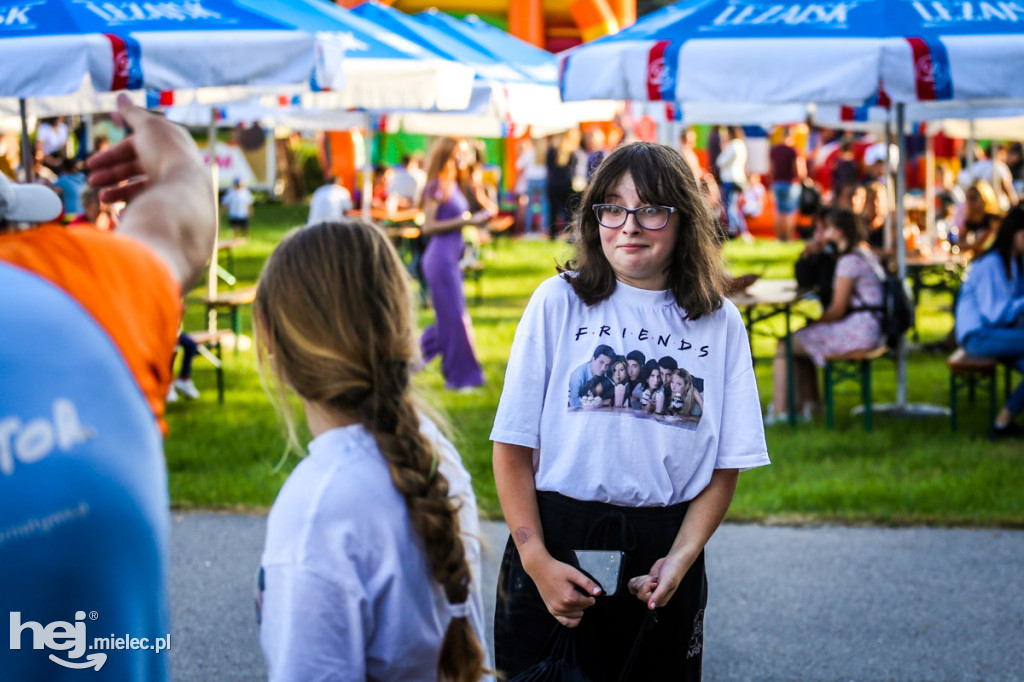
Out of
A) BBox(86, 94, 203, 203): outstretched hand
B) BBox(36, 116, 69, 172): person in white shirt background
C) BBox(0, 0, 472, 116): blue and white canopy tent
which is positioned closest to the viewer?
BBox(86, 94, 203, 203): outstretched hand

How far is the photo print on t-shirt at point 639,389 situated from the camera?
2494 mm

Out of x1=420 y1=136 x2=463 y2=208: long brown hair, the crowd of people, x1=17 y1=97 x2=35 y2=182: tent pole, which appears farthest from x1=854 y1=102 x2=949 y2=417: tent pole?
the crowd of people

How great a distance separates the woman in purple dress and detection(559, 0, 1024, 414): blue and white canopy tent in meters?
2.16

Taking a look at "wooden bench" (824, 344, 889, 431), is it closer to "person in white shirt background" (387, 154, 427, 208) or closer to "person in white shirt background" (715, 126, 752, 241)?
"person in white shirt background" (387, 154, 427, 208)

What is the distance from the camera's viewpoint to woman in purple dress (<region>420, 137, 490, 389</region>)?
9344 millimetres

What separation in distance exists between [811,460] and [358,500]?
19.6ft

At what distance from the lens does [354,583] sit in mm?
1613

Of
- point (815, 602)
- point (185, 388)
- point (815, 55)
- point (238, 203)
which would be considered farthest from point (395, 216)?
point (815, 602)

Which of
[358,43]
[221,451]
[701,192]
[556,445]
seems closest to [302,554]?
[556,445]

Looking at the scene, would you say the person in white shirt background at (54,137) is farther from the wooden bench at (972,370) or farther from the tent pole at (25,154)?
the wooden bench at (972,370)

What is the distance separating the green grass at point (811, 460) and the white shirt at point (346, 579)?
2743mm

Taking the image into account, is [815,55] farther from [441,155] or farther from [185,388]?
[185,388]

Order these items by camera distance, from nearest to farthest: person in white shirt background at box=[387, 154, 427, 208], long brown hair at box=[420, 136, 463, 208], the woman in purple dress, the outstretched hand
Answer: the outstretched hand < long brown hair at box=[420, 136, 463, 208] < the woman in purple dress < person in white shirt background at box=[387, 154, 427, 208]

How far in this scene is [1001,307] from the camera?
7.71 metres
